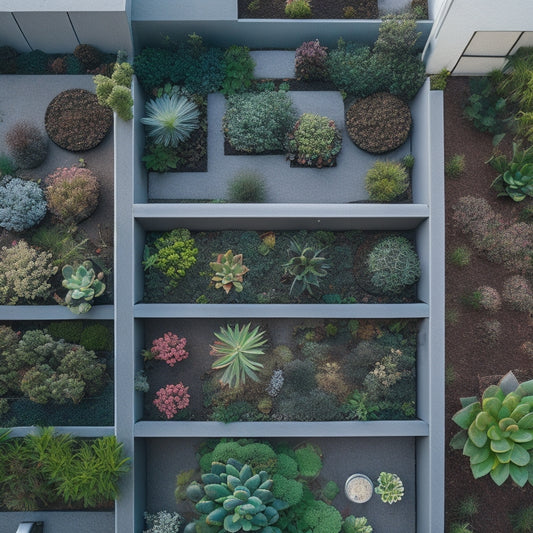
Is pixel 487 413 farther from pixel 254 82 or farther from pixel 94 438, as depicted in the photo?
pixel 254 82

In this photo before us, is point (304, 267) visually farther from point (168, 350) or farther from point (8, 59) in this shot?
point (8, 59)

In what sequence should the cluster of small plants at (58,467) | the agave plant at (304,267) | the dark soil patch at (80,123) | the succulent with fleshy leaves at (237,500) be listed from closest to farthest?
1. the succulent with fleshy leaves at (237,500)
2. the cluster of small plants at (58,467)
3. the agave plant at (304,267)
4. the dark soil patch at (80,123)

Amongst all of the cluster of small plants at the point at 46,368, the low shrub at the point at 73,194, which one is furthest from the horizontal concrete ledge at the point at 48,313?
the low shrub at the point at 73,194

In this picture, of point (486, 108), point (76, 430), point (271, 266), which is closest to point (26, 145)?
point (271, 266)

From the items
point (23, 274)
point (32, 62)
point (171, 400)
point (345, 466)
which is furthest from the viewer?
point (32, 62)

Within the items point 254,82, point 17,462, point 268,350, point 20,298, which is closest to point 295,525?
point 268,350

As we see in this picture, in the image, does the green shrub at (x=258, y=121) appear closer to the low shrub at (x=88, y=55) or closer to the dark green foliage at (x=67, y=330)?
the low shrub at (x=88, y=55)

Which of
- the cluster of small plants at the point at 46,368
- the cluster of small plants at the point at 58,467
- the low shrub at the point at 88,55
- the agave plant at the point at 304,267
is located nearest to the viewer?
the cluster of small plants at the point at 58,467
